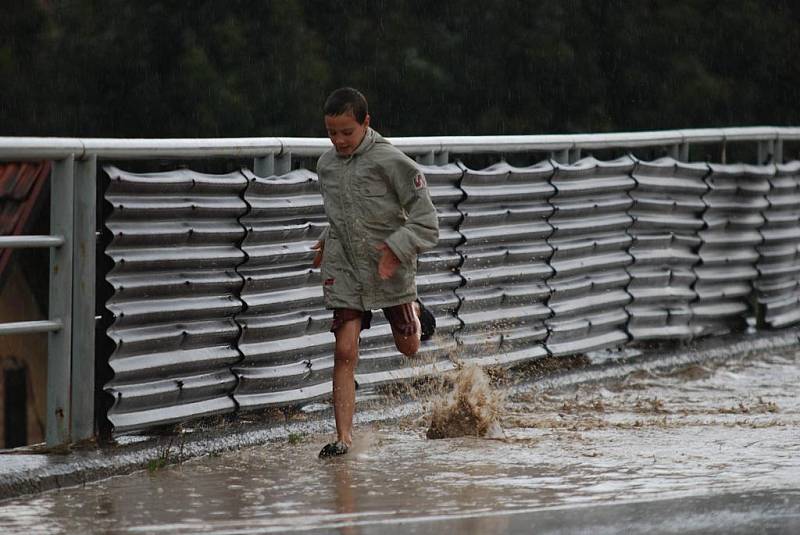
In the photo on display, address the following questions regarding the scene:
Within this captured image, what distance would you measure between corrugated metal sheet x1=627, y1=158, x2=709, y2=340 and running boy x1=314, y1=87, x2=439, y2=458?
14.2ft

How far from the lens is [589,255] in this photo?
11.8m

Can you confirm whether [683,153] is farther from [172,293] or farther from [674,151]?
[172,293]

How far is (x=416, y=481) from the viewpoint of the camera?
7.19 metres

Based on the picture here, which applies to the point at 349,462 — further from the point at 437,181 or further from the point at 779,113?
the point at 779,113

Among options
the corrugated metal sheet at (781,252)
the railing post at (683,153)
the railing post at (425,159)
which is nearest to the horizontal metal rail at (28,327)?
the railing post at (425,159)

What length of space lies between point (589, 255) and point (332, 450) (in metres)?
4.31

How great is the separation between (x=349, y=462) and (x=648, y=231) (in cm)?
512

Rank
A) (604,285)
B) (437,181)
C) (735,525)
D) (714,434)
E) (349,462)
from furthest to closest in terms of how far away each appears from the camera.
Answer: (604,285) < (437,181) < (714,434) < (349,462) < (735,525)

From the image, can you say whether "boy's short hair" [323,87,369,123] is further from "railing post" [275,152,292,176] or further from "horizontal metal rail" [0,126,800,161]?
"railing post" [275,152,292,176]

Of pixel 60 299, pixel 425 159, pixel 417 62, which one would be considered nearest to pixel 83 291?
pixel 60 299

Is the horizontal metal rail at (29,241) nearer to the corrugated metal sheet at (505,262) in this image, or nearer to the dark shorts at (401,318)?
the dark shorts at (401,318)

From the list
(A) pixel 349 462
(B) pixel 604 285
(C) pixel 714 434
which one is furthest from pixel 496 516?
(B) pixel 604 285

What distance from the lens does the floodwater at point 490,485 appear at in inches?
247

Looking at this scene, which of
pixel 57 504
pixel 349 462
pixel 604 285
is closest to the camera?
pixel 57 504
